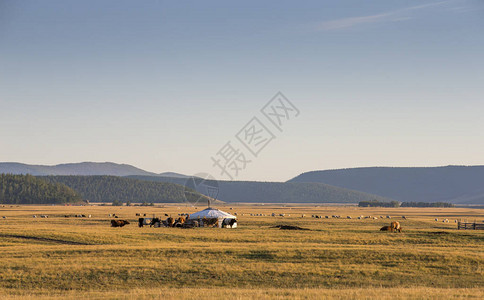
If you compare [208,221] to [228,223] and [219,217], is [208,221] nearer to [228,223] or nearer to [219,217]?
[219,217]

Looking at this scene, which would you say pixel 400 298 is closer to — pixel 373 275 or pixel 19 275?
pixel 373 275

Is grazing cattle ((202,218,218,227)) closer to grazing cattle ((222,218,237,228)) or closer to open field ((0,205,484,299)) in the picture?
grazing cattle ((222,218,237,228))

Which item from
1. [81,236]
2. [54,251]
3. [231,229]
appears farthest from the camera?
[231,229]

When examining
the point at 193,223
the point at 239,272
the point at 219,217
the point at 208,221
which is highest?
the point at 219,217

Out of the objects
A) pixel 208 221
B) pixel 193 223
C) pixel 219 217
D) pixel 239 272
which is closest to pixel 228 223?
pixel 219 217

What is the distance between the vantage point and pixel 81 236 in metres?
62.6

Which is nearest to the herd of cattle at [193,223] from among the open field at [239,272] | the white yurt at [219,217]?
the white yurt at [219,217]

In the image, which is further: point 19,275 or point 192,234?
point 192,234

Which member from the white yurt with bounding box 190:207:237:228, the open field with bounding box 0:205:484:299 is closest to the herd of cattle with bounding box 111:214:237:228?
the white yurt with bounding box 190:207:237:228

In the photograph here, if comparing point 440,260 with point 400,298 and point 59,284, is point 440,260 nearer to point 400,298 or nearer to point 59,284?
point 400,298

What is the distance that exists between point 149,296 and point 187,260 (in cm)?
1357

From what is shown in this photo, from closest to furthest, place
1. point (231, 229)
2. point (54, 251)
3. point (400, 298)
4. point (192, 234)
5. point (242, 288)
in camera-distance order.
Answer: point (400, 298) < point (242, 288) < point (54, 251) < point (192, 234) < point (231, 229)

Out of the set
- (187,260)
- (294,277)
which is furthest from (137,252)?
(294,277)

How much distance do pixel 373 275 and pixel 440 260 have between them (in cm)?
846
